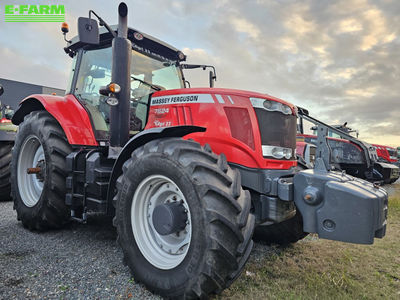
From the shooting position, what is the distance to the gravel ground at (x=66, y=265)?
2.20 metres

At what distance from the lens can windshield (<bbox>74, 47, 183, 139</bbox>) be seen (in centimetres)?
354

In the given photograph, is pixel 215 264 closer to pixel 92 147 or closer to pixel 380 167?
pixel 92 147

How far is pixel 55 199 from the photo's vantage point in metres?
3.44

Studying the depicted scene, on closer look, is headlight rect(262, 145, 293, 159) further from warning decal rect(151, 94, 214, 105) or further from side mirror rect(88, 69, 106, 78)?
side mirror rect(88, 69, 106, 78)

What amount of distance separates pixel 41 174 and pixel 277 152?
301 centimetres

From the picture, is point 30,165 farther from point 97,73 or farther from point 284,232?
point 284,232

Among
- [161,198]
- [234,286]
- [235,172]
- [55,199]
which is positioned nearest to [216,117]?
[235,172]

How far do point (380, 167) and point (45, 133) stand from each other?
962 cm

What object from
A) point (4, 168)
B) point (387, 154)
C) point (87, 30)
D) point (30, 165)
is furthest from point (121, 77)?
point (387, 154)

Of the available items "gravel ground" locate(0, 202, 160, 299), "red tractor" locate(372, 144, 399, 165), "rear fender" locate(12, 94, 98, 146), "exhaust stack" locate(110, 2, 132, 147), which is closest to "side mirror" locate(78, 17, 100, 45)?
"exhaust stack" locate(110, 2, 132, 147)

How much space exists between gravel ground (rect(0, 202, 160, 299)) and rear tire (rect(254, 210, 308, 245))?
1615 mm

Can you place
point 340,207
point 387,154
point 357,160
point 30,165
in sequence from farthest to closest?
point 387,154 < point 357,160 < point 30,165 < point 340,207

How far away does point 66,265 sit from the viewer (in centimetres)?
265

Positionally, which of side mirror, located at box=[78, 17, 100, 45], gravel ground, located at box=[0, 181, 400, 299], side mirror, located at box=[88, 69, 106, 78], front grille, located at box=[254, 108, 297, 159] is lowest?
gravel ground, located at box=[0, 181, 400, 299]
